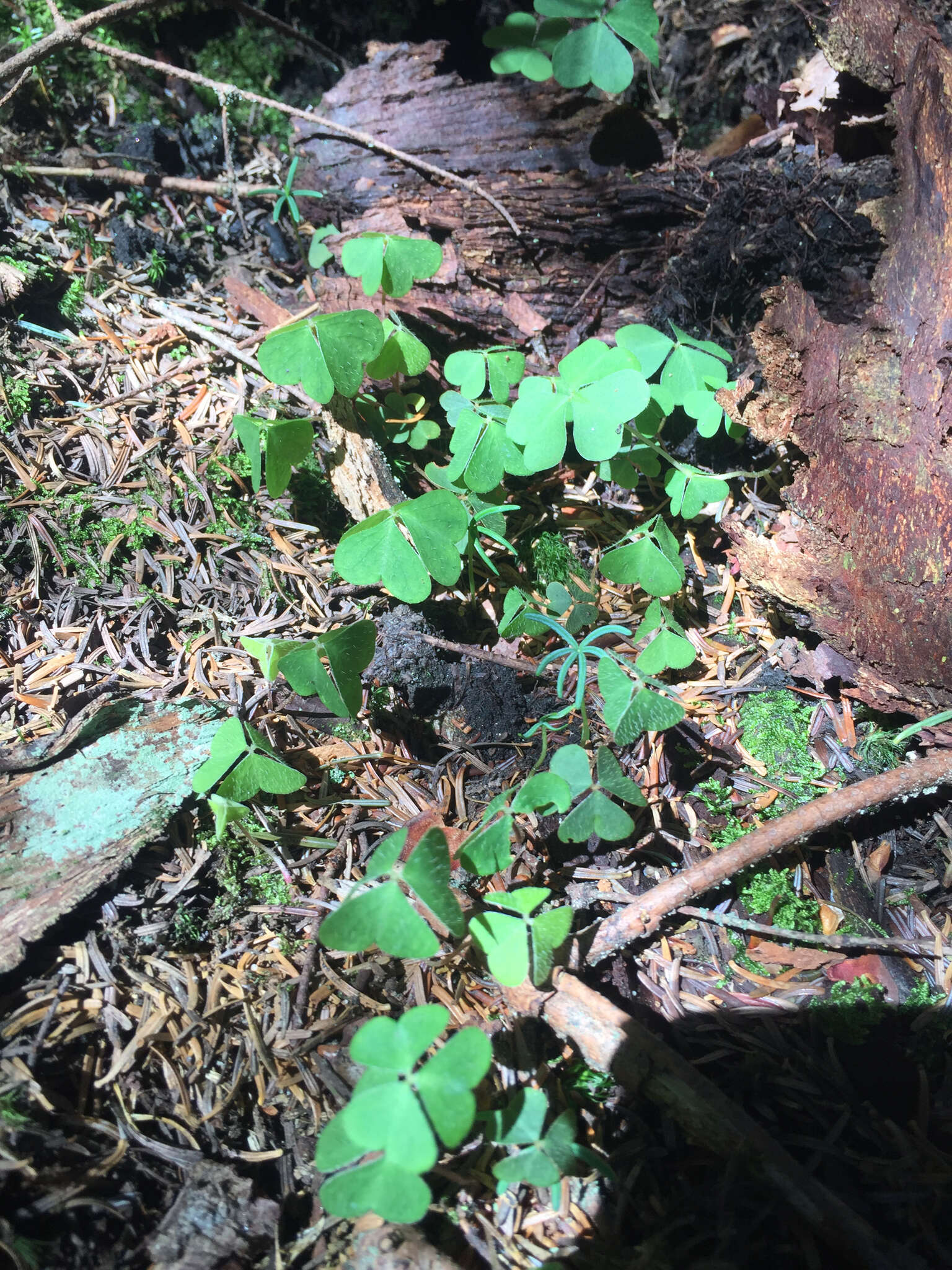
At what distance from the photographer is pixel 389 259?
222 centimetres

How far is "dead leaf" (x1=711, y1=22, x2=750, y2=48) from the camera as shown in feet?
11.7

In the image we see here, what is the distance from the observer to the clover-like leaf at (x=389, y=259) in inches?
86.8

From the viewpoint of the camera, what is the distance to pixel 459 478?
2.27 m

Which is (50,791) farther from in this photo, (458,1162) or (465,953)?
(458,1162)

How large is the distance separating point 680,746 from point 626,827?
19.9 inches

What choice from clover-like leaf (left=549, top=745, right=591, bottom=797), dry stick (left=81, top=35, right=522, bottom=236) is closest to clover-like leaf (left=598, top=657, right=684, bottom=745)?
clover-like leaf (left=549, top=745, right=591, bottom=797)

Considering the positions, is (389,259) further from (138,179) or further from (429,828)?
(429,828)

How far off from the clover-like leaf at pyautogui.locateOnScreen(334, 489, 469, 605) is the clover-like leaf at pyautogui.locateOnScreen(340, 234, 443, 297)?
77 cm

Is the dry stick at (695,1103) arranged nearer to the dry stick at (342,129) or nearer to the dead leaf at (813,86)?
the dry stick at (342,129)

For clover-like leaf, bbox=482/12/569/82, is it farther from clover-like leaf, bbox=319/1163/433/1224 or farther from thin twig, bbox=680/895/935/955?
clover-like leaf, bbox=319/1163/433/1224

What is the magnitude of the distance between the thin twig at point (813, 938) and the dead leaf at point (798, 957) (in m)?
0.02

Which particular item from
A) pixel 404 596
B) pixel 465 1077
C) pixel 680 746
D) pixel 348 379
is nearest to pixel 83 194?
pixel 348 379

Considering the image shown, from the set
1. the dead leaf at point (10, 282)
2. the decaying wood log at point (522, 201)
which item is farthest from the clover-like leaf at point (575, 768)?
the dead leaf at point (10, 282)

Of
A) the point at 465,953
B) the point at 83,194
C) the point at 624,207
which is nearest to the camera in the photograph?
the point at 465,953
